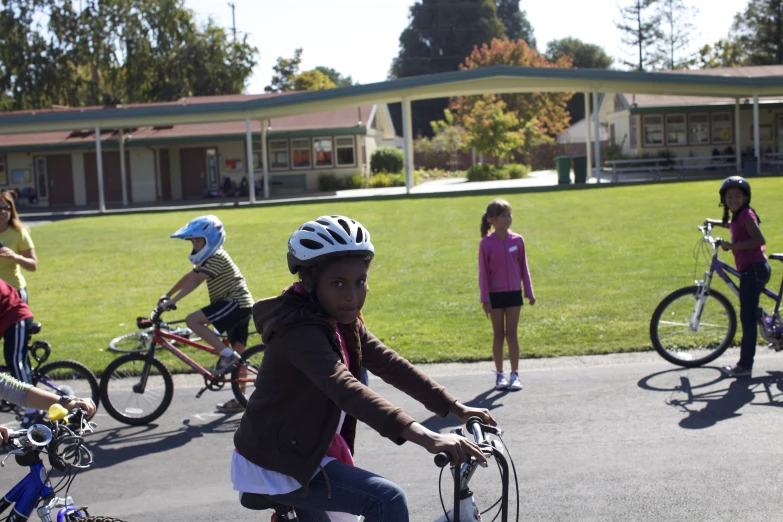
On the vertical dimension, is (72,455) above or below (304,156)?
below

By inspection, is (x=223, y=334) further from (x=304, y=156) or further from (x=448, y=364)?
(x=304, y=156)

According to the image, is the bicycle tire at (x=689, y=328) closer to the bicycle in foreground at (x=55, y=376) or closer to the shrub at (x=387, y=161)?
the bicycle in foreground at (x=55, y=376)

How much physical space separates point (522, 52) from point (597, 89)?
33492 mm

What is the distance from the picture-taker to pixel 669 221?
20328 millimetres

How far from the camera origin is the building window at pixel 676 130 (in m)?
46.3

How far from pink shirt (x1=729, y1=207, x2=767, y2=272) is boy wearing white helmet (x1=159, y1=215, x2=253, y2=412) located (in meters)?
4.59

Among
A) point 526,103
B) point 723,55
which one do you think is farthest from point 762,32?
point 526,103

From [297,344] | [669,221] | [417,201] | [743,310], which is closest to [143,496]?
[297,344]

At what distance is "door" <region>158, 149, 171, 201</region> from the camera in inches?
1839

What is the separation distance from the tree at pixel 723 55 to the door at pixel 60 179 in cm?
5552

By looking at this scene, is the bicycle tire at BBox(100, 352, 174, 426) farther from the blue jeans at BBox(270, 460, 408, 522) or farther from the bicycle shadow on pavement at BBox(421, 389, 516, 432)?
the blue jeans at BBox(270, 460, 408, 522)

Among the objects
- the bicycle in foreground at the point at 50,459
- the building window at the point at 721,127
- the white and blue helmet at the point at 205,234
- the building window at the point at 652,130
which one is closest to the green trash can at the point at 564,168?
the building window at the point at 652,130

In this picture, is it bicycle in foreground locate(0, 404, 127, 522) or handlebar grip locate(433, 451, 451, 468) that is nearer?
handlebar grip locate(433, 451, 451, 468)

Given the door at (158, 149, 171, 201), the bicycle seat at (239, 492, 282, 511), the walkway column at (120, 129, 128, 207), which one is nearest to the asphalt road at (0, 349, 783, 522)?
the bicycle seat at (239, 492, 282, 511)
